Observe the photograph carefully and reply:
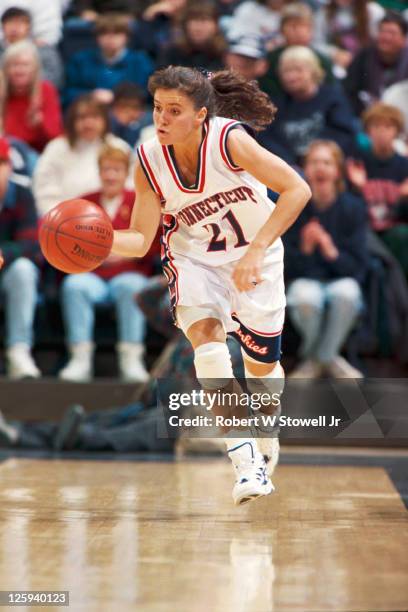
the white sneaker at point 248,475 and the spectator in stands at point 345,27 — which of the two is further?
the spectator in stands at point 345,27

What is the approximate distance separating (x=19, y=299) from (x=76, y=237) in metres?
2.80

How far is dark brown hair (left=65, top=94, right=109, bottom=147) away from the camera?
7152mm

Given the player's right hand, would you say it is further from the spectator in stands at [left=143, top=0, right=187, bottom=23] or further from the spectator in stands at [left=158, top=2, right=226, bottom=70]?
the spectator in stands at [left=143, top=0, right=187, bottom=23]

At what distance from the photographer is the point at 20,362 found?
671cm

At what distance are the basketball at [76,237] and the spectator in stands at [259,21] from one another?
4650 millimetres

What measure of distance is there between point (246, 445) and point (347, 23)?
5.63 metres

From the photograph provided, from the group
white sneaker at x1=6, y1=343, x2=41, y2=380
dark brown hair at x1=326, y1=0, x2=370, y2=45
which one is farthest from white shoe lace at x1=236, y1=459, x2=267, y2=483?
dark brown hair at x1=326, y1=0, x2=370, y2=45

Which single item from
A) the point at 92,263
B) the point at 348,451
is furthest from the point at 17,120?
the point at 92,263

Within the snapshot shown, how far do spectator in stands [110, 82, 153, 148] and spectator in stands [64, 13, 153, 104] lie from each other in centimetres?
40

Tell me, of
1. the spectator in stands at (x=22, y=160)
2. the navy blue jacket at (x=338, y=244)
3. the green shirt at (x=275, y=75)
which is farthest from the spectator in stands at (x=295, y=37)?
the spectator in stands at (x=22, y=160)

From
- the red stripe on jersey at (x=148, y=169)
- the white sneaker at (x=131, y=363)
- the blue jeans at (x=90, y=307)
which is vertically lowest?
the white sneaker at (x=131, y=363)

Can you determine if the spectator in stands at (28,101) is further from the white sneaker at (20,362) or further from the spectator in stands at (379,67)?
the spectator in stands at (379,67)

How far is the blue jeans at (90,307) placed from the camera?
671 centimetres

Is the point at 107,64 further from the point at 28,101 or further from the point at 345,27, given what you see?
the point at 345,27
